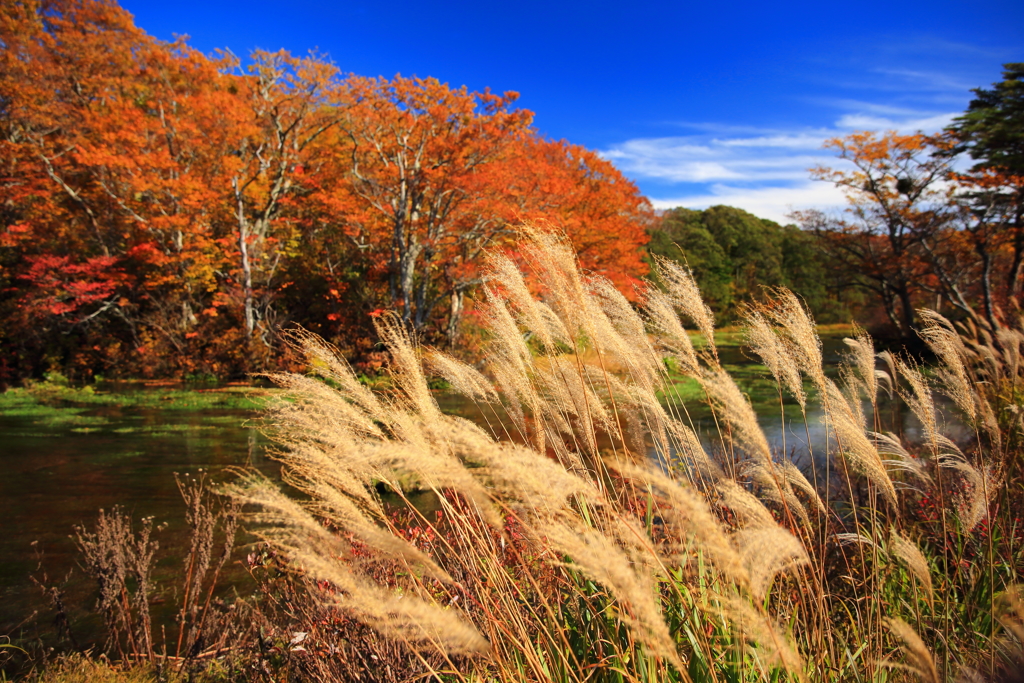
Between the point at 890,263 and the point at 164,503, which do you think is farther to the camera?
the point at 890,263

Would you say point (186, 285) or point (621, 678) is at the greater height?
point (186, 285)

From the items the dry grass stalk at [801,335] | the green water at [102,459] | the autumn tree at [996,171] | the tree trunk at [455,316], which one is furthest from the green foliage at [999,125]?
the dry grass stalk at [801,335]

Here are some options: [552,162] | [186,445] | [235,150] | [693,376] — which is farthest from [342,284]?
[693,376]

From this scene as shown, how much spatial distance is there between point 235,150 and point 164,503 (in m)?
15.8

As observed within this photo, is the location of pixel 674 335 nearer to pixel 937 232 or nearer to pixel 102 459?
pixel 102 459

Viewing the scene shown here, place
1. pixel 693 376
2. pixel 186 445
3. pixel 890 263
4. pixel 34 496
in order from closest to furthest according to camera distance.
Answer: pixel 693 376 < pixel 34 496 < pixel 186 445 < pixel 890 263

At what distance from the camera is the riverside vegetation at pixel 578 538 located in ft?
4.13

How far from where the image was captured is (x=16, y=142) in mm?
15242

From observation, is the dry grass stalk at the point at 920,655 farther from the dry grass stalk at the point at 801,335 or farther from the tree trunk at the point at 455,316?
the tree trunk at the point at 455,316

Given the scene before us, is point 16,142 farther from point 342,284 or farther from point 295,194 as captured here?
point 342,284

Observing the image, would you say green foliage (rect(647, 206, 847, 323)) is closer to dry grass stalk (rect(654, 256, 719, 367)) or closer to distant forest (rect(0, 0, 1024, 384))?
distant forest (rect(0, 0, 1024, 384))

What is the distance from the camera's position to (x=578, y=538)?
3.78ft

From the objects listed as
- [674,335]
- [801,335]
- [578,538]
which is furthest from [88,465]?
[801,335]

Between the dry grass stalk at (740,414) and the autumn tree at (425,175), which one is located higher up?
the autumn tree at (425,175)
